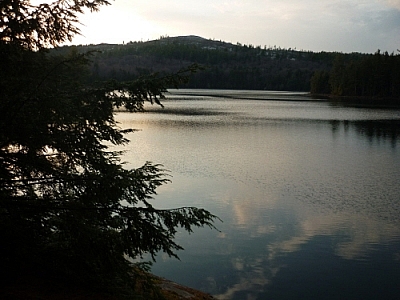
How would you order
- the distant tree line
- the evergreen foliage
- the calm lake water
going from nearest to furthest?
the evergreen foliage, the calm lake water, the distant tree line

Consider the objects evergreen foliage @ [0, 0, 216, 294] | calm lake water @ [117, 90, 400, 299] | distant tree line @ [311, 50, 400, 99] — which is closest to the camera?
evergreen foliage @ [0, 0, 216, 294]

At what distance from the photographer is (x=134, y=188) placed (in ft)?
21.7

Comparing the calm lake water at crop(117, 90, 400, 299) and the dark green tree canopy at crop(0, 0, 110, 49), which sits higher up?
the dark green tree canopy at crop(0, 0, 110, 49)

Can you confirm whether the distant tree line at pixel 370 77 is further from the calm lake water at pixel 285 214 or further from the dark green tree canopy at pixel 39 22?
the dark green tree canopy at pixel 39 22

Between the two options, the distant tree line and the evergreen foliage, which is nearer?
the evergreen foliage

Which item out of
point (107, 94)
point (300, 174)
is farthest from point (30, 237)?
point (300, 174)

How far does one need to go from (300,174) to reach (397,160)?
7.28 m

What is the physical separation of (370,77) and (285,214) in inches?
3268

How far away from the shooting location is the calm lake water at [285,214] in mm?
10508

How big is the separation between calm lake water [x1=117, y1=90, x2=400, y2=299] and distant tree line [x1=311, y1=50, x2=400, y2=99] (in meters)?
61.0

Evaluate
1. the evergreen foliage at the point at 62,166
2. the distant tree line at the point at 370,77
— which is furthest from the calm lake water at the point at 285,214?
the distant tree line at the point at 370,77

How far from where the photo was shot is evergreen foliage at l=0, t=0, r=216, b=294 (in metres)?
5.65

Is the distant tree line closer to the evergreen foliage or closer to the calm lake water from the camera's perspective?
the calm lake water

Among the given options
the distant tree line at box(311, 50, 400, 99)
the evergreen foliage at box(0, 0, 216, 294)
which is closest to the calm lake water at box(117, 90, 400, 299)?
the evergreen foliage at box(0, 0, 216, 294)
